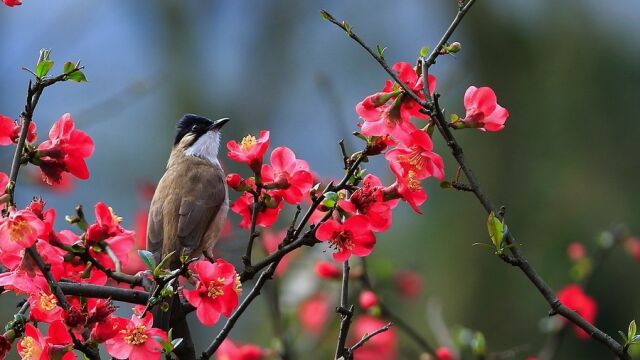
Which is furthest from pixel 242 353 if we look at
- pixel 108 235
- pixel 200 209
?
pixel 108 235

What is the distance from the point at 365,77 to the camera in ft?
39.0

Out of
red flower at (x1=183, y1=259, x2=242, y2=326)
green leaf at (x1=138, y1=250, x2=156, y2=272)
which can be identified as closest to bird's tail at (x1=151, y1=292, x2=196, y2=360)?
red flower at (x1=183, y1=259, x2=242, y2=326)

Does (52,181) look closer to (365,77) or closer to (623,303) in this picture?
(623,303)

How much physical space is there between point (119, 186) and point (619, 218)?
6.92 m

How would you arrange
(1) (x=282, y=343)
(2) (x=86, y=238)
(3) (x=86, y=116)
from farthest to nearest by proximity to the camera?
(3) (x=86, y=116) → (1) (x=282, y=343) → (2) (x=86, y=238)

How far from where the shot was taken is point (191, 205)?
292 centimetres

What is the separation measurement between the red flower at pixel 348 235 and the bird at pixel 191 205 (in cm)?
66

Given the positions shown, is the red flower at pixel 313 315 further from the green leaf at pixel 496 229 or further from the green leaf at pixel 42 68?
the green leaf at pixel 42 68

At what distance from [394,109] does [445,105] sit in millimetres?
6148

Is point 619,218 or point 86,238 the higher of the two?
point 619,218

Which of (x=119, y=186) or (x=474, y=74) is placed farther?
(x=119, y=186)

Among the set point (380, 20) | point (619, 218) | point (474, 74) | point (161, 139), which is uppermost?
point (380, 20)

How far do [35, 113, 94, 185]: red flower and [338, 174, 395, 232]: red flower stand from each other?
0.52 m

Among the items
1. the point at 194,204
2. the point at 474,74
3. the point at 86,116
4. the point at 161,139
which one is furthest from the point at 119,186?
the point at 194,204
